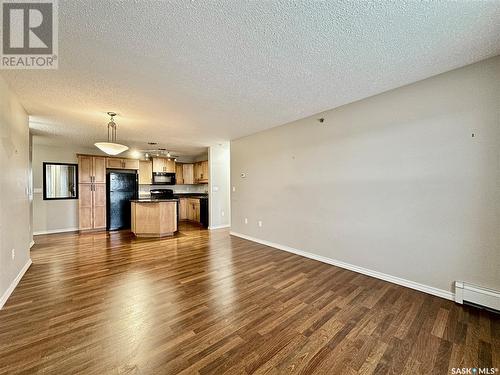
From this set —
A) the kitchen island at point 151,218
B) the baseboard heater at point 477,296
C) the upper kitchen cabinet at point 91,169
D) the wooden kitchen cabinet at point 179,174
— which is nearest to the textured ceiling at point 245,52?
the baseboard heater at point 477,296

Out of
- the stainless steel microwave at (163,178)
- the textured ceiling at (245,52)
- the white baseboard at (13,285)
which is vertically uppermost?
the textured ceiling at (245,52)

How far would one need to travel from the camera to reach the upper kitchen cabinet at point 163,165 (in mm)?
7273

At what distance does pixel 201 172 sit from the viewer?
7.62 meters

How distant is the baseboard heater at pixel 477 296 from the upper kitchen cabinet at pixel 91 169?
7849 mm

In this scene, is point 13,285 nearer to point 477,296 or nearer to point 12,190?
point 12,190

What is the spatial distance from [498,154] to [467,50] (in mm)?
1037

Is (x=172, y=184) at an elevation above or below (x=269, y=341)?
above

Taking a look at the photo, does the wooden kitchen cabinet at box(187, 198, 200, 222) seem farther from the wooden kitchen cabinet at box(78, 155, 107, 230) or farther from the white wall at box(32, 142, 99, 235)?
the white wall at box(32, 142, 99, 235)

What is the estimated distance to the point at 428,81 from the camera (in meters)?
2.46

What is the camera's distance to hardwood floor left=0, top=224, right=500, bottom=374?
1.50m

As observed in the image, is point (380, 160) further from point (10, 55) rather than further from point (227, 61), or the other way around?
point (10, 55)

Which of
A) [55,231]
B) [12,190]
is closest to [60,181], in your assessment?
[55,231]

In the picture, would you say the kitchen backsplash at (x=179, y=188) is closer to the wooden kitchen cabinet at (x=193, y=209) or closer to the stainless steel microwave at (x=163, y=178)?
the stainless steel microwave at (x=163, y=178)

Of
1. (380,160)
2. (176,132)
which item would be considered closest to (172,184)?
(176,132)
